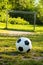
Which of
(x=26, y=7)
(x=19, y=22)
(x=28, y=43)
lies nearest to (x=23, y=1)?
(x=26, y=7)

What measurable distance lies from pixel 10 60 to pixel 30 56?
1014 mm

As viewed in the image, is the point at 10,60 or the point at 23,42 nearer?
the point at 10,60

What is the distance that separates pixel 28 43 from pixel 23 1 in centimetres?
3264

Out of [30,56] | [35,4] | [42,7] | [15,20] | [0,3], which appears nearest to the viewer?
[30,56]

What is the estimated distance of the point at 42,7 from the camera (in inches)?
1532

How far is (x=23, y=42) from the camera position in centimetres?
812

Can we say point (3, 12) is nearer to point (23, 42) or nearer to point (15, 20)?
point (15, 20)

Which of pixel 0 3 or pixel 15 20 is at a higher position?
pixel 0 3

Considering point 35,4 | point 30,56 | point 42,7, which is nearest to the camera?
point 30,56

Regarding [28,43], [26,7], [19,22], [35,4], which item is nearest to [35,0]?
[35,4]

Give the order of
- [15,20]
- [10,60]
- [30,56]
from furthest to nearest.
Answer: [15,20]
[30,56]
[10,60]

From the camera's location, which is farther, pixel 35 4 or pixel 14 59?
pixel 35 4

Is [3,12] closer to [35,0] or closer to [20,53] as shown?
[35,0]

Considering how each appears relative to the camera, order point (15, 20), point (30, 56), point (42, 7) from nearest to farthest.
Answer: point (30, 56) → point (15, 20) → point (42, 7)
